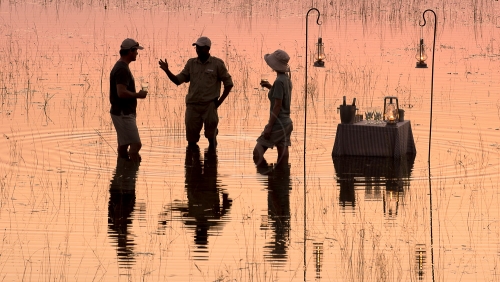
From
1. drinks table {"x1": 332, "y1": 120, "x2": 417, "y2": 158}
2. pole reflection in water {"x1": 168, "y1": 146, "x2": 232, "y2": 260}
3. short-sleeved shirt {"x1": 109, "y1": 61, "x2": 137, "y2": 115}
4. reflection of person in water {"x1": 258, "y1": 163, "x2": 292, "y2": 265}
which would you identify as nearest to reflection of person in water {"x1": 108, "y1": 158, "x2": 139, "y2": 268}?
pole reflection in water {"x1": 168, "y1": 146, "x2": 232, "y2": 260}

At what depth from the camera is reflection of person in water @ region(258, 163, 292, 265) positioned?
1310 cm

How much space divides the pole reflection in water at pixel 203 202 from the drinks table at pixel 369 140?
156 cm

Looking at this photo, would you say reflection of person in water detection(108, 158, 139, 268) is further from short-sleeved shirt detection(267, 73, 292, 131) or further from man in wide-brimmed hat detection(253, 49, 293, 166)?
short-sleeved shirt detection(267, 73, 292, 131)

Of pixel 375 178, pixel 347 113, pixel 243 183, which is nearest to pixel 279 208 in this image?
pixel 243 183

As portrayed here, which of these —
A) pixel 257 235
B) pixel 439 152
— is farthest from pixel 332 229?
pixel 439 152

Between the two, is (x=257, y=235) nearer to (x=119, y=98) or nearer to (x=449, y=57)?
(x=119, y=98)

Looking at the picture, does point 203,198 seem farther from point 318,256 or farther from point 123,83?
point 318,256

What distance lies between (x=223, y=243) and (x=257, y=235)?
453mm

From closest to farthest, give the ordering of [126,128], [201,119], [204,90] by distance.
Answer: [126,128]
[204,90]
[201,119]

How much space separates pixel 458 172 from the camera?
17.1 m

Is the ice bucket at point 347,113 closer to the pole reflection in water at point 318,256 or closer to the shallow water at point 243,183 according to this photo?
the shallow water at point 243,183

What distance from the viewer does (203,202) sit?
15.2m

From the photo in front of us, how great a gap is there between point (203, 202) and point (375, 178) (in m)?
2.42

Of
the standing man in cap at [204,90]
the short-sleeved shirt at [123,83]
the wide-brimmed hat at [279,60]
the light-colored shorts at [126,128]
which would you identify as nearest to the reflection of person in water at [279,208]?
the wide-brimmed hat at [279,60]
